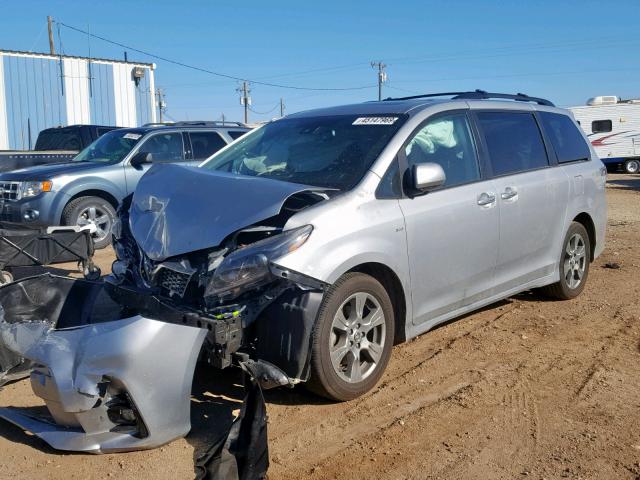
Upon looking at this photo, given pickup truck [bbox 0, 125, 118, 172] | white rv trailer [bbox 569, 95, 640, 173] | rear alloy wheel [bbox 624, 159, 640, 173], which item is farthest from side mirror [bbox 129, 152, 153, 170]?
rear alloy wheel [bbox 624, 159, 640, 173]

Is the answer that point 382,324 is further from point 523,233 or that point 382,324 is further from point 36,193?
point 36,193

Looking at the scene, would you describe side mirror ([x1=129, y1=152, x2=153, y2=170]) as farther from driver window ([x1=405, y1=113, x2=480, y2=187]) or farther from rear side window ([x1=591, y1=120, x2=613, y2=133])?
rear side window ([x1=591, y1=120, x2=613, y2=133])

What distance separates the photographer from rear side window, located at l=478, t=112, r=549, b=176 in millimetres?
5352

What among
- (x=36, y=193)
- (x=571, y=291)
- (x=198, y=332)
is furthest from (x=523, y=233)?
(x=36, y=193)

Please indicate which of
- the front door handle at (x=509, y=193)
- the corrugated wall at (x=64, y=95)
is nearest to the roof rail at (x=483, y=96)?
the front door handle at (x=509, y=193)

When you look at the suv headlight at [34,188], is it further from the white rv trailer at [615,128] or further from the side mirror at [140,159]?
the white rv trailer at [615,128]

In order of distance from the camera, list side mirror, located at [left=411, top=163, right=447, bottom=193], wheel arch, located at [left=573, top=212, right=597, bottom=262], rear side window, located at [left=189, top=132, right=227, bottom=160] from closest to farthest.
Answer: side mirror, located at [left=411, top=163, right=447, bottom=193]
wheel arch, located at [left=573, top=212, right=597, bottom=262]
rear side window, located at [left=189, top=132, right=227, bottom=160]

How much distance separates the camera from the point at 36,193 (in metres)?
9.09

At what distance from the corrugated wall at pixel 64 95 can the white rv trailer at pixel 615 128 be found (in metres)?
19.4

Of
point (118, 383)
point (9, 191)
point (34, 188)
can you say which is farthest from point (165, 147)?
point (118, 383)

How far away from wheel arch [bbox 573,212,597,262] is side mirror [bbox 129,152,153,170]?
610cm

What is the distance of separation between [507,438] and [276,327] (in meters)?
1.44

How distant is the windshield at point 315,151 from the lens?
4.48 m

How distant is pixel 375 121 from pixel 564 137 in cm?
254
